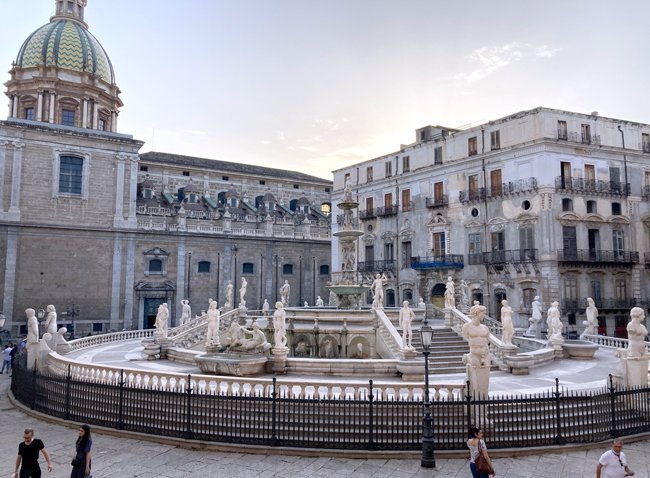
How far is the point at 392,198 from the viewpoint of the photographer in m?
39.2

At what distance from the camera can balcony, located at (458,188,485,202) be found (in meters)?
32.8

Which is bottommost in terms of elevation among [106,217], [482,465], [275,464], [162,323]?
[275,464]

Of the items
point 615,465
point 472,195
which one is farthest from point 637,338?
point 472,195

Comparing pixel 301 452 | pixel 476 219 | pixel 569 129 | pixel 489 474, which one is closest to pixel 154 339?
pixel 301 452

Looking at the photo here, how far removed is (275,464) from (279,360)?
6.03 meters

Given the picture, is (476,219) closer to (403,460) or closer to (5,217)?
(403,460)

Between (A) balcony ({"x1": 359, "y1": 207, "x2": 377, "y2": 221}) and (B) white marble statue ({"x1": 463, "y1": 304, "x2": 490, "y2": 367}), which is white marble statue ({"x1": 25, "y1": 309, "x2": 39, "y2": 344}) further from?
(A) balcony ({"x1": 359, "y1": 207, "x2": 377, "y2": 221})

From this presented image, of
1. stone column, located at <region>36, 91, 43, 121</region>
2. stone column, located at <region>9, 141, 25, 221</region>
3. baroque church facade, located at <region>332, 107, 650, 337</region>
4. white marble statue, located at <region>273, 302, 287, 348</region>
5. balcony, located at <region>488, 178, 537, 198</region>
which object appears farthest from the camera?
stone column, located at <region>36, 91, 43, 121</region>

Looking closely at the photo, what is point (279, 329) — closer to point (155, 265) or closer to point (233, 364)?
point (233, 364)

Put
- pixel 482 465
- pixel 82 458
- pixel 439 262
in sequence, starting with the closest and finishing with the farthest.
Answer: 1. pixel 482 465
2. pixel 82 458
3. pixel 439 262

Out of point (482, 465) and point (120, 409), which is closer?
point (482, 465)

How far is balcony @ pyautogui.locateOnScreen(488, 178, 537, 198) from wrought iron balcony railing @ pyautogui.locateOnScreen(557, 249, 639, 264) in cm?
424

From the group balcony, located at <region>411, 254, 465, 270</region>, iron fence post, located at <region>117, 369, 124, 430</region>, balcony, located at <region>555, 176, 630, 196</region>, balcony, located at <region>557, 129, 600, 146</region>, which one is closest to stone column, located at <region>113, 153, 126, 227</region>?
balcony, located at <region>411, 254, 465, 270</region>

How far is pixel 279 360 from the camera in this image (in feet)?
49.1
